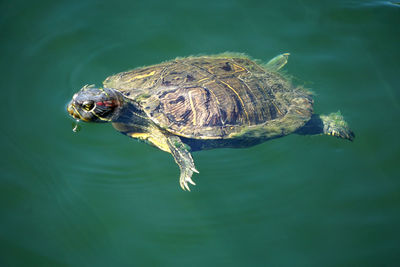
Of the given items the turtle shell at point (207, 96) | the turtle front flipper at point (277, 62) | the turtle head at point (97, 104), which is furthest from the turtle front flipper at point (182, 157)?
the turtle front flipper at point (277, 62)

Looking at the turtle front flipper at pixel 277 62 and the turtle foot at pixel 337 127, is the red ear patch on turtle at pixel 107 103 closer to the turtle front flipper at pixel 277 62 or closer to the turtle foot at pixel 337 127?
the turtle front flipper at pixel 277 62

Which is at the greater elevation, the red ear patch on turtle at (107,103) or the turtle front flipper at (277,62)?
the turtle front flipper at (277,62)

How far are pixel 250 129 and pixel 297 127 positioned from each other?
709mm

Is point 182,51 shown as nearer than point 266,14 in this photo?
Yes

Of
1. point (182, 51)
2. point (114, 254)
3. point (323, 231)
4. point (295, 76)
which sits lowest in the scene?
point (323, 231)

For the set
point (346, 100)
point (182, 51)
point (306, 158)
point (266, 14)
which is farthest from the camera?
point (266, 14)

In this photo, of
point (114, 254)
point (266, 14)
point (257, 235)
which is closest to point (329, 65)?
point (266, 14)

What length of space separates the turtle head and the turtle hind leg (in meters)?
2.69

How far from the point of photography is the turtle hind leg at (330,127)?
4398mm

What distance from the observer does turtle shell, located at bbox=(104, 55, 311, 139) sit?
3.69 m

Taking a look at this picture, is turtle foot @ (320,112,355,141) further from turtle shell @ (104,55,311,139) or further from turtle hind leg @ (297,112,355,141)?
turtle shell @ (104,55,311,139)

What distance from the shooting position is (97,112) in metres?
3.77

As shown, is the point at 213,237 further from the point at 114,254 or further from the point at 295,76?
the point at 295,76

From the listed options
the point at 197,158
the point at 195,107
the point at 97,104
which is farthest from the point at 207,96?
the point at 97,104
